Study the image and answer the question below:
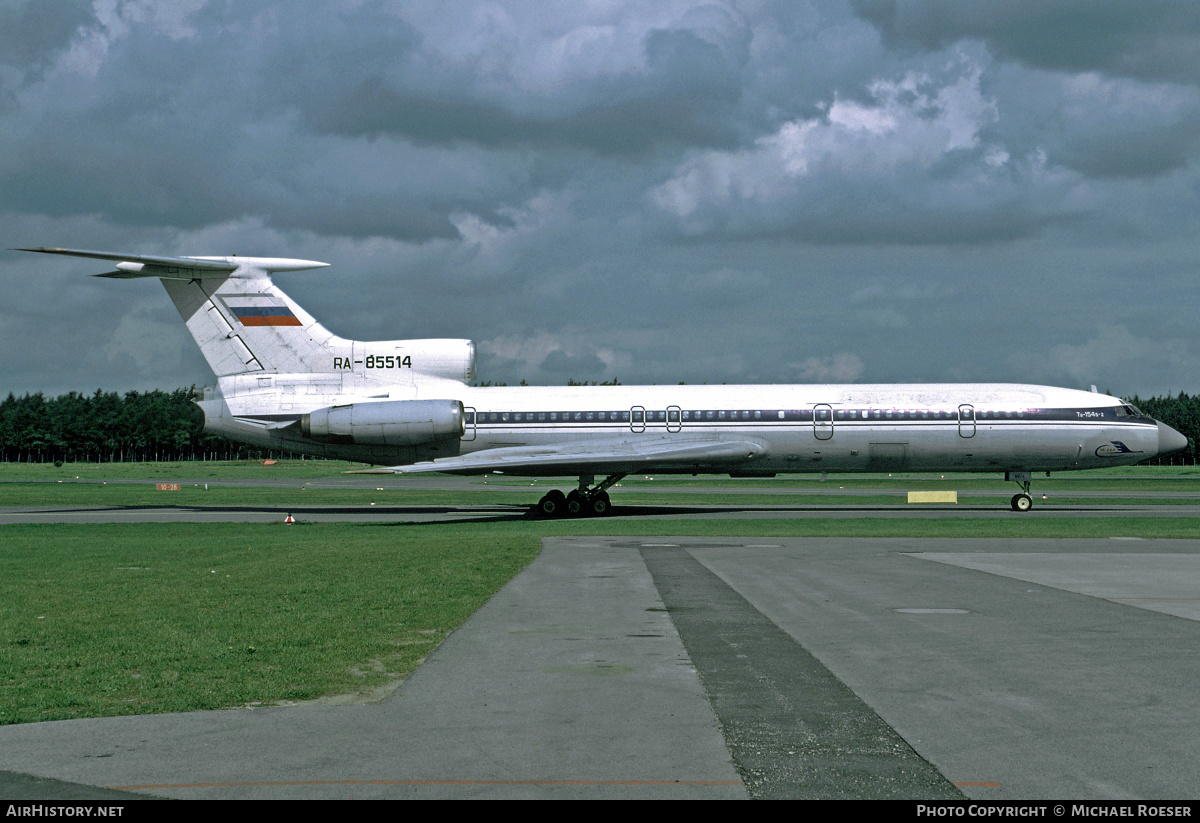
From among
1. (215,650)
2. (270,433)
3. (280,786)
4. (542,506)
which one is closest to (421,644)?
(215,650)

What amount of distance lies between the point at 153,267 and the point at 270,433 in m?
6.92

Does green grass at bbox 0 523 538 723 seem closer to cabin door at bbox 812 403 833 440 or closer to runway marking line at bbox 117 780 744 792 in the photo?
runway marking line at bbox 117 780 744 792

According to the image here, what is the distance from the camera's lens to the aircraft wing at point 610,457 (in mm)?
33500

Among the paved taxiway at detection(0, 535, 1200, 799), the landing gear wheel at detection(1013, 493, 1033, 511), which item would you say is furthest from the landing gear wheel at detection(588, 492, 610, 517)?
the paved taxiway at detection(0, 535, 1200, 799)

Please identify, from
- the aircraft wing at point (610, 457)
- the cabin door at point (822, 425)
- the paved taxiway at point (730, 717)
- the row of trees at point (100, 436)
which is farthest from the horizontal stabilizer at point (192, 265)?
the row of trees at point (100, 436)

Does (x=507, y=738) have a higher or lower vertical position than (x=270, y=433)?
lower

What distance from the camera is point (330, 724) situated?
22.5ft

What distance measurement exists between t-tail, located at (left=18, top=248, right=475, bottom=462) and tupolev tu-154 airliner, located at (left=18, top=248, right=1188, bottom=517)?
0.05m

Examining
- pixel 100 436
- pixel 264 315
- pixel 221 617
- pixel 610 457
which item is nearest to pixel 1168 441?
pixel 610 457

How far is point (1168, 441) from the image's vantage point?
36.0 metres

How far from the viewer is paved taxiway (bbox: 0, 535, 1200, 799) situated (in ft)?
18.5

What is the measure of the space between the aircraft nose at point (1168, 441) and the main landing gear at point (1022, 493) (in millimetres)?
4537

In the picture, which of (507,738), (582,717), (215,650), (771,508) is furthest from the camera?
(771,508)
